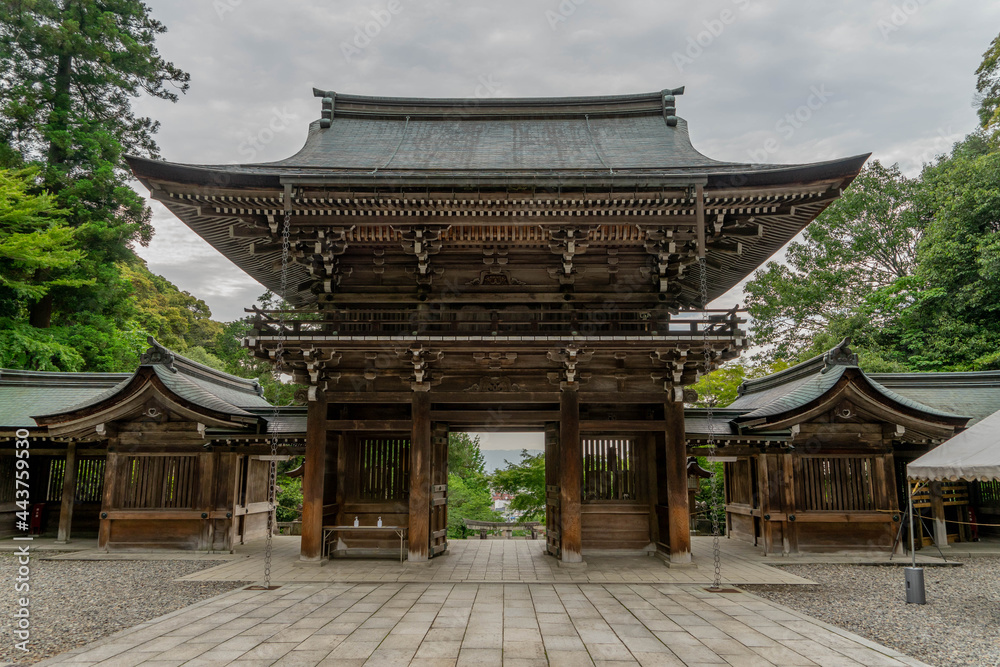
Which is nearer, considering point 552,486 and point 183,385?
point 552,486

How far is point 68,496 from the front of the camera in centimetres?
1350

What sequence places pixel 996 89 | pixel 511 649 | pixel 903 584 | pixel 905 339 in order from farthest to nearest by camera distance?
1. pixel 996 89
2. pixel 905 339
3. pixel 903 584
4. pixel 511 649

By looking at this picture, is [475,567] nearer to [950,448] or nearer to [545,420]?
[545,420]

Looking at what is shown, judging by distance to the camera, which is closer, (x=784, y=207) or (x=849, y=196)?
(x=784, y=207)

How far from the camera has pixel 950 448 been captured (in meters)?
8.30

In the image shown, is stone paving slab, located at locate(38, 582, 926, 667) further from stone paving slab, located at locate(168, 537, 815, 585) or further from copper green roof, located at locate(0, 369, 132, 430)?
copper green roof, located at locate(0, 369, 132, 430)

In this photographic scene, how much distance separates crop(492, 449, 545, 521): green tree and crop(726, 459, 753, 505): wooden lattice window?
5.79 m

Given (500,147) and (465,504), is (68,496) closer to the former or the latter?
(465,504)

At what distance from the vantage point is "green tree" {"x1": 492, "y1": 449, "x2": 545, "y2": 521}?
1814 cm

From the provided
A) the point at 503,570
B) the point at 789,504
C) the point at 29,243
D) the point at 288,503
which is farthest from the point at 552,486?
the point at 29,243

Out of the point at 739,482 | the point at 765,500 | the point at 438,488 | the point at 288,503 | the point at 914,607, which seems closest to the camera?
the point at 914,607

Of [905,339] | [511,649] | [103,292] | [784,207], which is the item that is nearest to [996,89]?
[905,339]

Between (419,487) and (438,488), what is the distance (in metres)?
1.19

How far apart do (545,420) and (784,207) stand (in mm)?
5677
